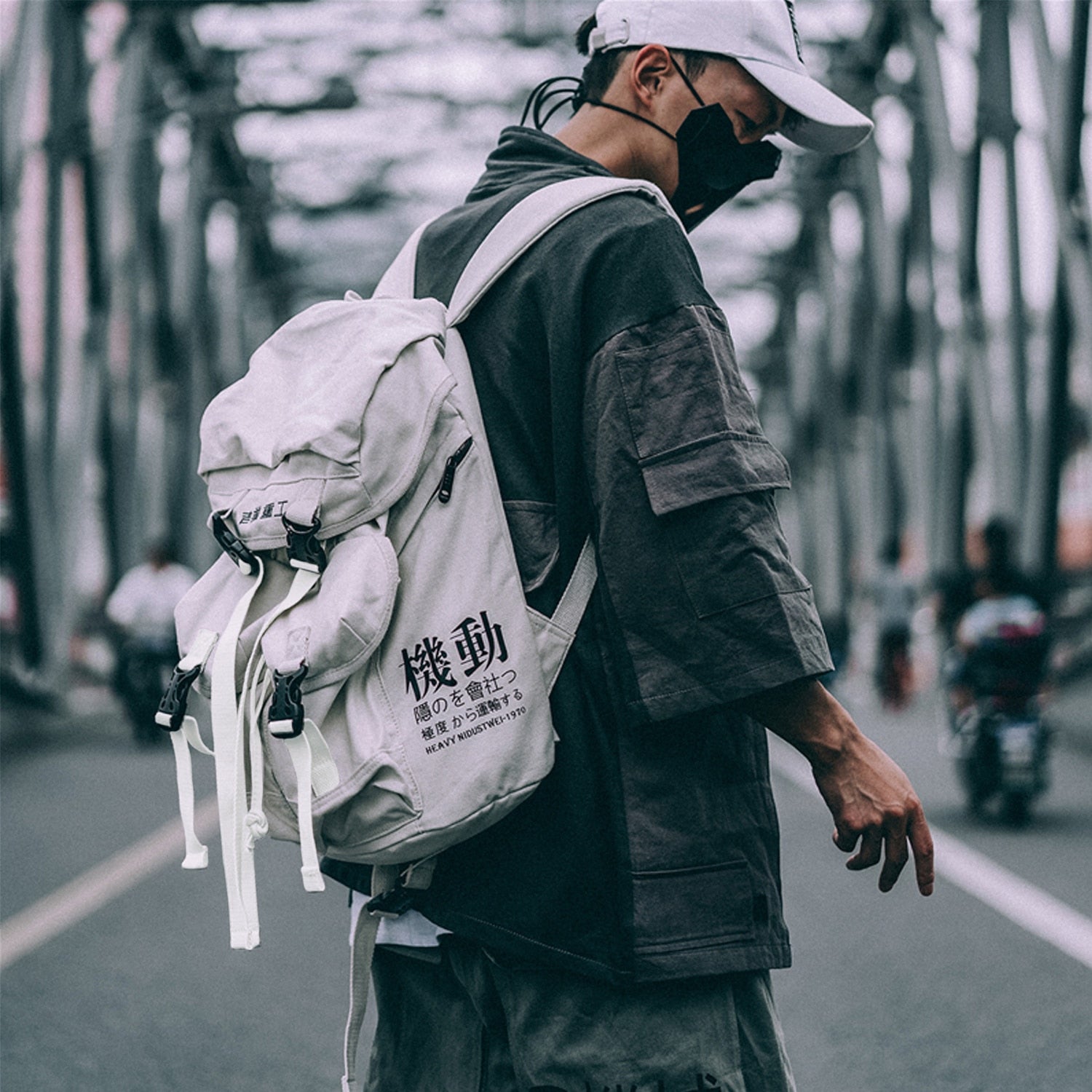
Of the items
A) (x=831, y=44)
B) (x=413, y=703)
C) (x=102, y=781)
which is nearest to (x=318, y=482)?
(x=413, y=703)

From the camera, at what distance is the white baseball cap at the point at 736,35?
2121 millimetres

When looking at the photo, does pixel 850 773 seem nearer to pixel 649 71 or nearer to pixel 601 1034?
pixel 601 1034

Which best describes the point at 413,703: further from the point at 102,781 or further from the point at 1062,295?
the point at 1062,295

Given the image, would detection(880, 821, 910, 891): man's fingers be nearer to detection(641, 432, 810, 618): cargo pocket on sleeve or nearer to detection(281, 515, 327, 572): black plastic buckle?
detection(641, 432, 810, 618): cargo pocket on sleeve

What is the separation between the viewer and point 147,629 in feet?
49.4

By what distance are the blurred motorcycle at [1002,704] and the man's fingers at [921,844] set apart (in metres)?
6.48

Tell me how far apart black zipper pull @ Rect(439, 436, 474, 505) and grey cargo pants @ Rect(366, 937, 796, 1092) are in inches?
19.1

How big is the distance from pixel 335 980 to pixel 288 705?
358cm

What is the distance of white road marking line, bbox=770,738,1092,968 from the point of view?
18.6ft

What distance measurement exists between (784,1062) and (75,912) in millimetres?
4867

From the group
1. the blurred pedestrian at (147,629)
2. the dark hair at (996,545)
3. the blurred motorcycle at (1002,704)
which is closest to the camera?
the blurred motorcycle at (1002,704)

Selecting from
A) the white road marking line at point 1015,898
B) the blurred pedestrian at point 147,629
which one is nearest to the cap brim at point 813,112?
the white road marking line at point 1015,898

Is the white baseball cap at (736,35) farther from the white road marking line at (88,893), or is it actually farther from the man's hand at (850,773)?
the white road marking line at (88,893)

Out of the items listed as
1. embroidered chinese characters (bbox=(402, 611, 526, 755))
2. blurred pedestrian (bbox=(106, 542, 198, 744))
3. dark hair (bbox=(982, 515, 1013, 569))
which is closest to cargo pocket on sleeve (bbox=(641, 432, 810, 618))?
embroidered chinese characters (bbox=(402, 611, 526, 755))
